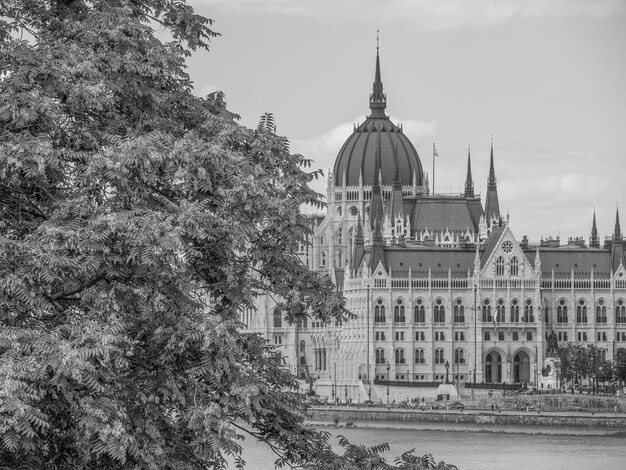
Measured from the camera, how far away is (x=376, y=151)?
15400cm

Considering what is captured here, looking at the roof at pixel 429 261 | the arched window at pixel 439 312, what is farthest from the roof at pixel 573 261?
the arched window at pixel 439 312

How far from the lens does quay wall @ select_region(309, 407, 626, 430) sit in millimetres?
97250

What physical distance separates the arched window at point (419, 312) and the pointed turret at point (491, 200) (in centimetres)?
1542

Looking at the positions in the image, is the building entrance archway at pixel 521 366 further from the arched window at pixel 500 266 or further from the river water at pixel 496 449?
the river water at pixel 496 449

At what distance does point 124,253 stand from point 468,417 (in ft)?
284

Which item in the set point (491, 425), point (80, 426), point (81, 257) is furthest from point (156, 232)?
point (491, 425)

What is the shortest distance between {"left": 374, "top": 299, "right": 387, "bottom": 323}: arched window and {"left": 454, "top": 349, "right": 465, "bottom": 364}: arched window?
604cm

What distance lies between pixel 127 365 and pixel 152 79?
309 centimetres

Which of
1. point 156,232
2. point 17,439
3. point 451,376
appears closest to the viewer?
point 17,439

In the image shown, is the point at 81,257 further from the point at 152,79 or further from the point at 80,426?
the point at 152,79

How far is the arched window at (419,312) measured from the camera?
425 ft

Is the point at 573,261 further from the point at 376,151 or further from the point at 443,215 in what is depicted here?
the point at 376,151

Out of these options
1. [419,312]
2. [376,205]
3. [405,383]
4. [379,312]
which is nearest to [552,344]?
[419,312]

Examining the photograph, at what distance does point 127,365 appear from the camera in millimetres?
16000
